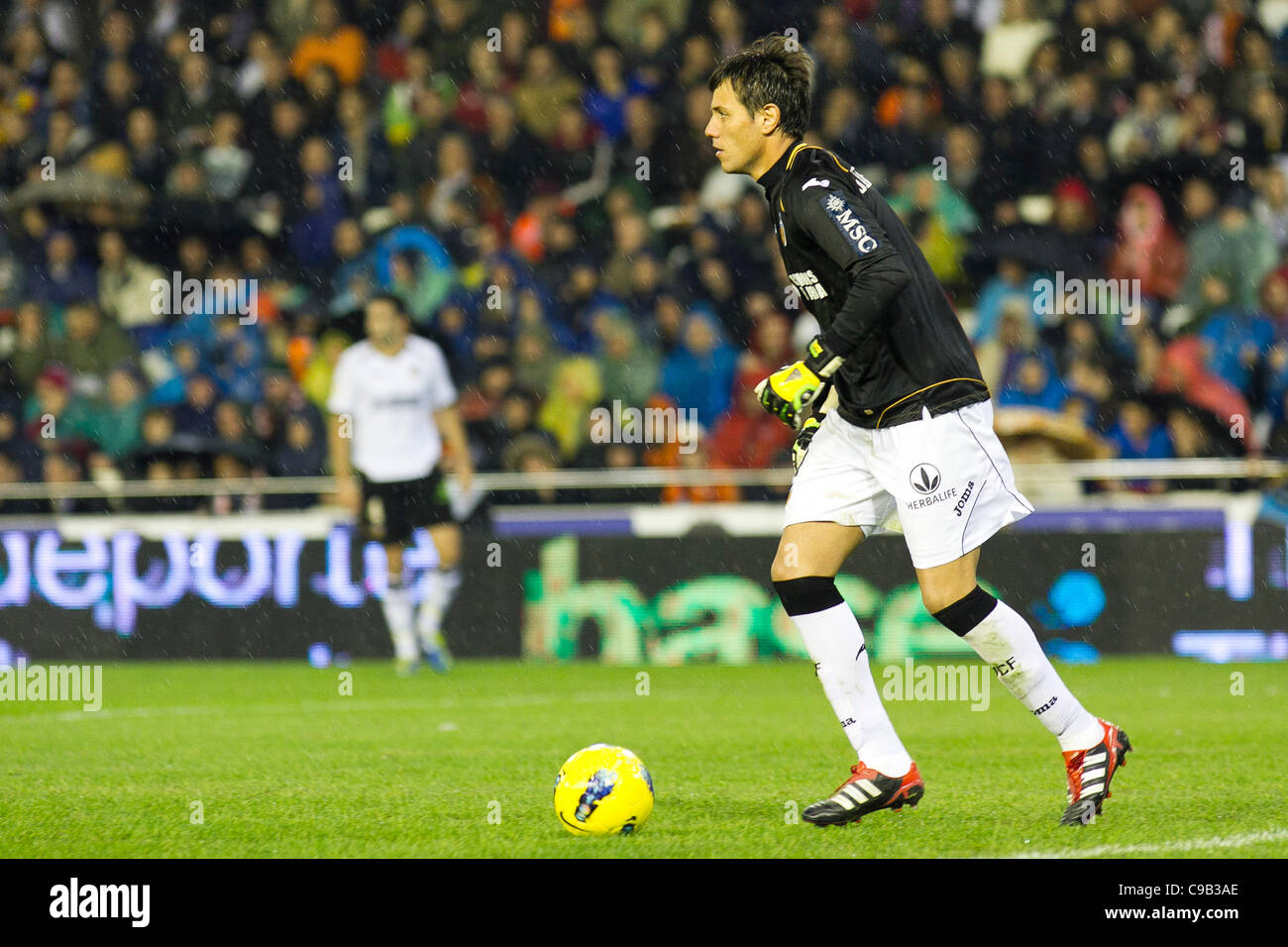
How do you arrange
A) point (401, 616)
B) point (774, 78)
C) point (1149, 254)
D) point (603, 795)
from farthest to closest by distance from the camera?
point (1149, 254) → point (401, 616) → point (774, 78) → point (603, 795)

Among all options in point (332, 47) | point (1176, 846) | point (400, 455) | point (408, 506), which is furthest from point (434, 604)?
point (1176, 846)

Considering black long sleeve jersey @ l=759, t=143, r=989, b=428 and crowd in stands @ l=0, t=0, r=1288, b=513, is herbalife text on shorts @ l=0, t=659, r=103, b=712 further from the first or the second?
black long sleeve jersey @ l=759, t=143, r=989, b=428

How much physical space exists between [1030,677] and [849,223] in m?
1.40

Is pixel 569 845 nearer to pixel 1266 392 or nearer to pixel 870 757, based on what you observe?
pixel 870 757

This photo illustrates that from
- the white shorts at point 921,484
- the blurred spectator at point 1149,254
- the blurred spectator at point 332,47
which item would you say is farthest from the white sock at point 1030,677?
Result: the blurred spectator at point 332,47

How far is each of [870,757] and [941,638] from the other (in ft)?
17.7

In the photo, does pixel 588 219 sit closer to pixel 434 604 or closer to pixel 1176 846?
pixel 434 604

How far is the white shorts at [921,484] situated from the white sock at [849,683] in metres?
0.30

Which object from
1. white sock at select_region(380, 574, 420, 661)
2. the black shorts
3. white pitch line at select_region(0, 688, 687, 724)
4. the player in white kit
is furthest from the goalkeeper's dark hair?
white sock at select_region(380, 574, 420, 661)

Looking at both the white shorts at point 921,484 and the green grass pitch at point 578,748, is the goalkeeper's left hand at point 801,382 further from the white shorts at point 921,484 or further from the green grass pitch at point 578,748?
the green grass pitch at point 578,748

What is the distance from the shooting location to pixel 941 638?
10711 mm

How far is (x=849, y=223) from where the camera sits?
5176mm

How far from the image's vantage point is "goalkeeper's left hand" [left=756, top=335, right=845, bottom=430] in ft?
17.0

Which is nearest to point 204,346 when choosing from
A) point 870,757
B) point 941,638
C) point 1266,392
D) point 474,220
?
point 474,220
